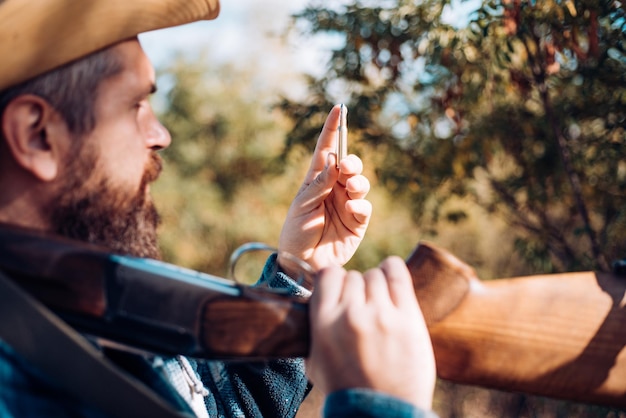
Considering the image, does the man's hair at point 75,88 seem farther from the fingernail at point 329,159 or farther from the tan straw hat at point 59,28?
the fingernail at point 329,159

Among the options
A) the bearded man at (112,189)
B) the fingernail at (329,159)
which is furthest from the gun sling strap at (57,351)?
the fingernail at (329,159)

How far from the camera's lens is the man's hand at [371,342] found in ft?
3.52

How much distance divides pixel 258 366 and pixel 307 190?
19.2 inches

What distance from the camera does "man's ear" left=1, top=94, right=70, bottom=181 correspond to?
1.23 meters

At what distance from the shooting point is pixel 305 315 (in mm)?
1142

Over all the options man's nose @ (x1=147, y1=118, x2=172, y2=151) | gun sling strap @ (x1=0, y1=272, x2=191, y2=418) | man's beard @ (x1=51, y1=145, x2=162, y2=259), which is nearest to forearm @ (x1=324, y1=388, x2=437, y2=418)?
gun sling strap @ (x1=0, y1=272, x2=191, y2=418)

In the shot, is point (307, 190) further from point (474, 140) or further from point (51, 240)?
point (474, 140)

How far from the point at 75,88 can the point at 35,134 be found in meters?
0.12

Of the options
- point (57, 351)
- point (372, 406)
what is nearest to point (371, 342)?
point (372, 406)

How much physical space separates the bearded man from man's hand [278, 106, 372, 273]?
46 centimetres

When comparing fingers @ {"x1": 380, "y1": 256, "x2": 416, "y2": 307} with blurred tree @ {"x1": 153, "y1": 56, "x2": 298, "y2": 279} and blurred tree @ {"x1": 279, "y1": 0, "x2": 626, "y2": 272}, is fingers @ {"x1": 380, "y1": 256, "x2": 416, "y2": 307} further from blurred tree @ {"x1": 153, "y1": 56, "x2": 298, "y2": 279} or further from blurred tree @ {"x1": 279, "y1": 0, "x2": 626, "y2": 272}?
blurred tree @ {"x1": 153, "y1": 56, "x2": 298, "y2": 279}

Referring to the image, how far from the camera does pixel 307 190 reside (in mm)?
1823

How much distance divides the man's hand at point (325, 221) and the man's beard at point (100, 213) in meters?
0.52

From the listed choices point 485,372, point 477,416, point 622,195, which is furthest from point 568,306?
point 477,416
